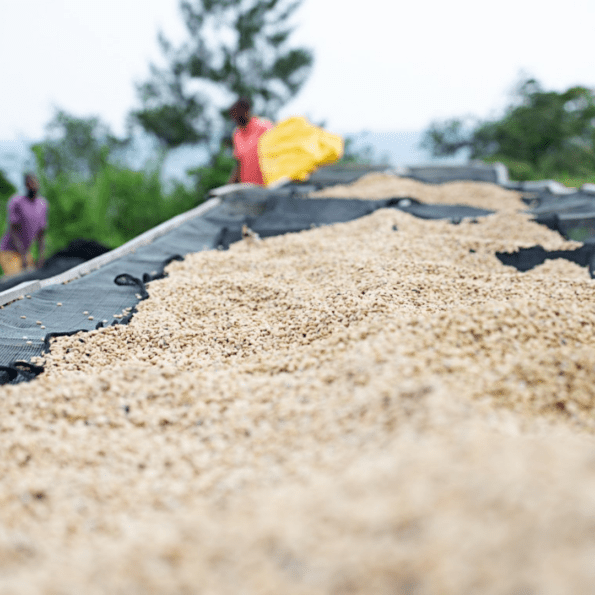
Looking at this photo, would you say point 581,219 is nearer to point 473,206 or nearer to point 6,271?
point 473,206

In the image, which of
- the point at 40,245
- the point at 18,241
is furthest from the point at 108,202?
the point at 18,241

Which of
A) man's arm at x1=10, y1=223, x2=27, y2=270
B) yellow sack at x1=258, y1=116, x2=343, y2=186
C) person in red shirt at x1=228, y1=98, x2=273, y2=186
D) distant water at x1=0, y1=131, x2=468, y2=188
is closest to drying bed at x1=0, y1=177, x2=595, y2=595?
yellow sack at x1=258, y1=116, x2=343, y2=186

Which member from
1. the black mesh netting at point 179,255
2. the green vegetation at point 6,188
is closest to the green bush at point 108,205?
the green vegetation at point 6,188

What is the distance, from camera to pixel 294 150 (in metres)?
5.01

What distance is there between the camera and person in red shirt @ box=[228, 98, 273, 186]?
532 centimetres

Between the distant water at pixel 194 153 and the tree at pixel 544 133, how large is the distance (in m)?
1.01

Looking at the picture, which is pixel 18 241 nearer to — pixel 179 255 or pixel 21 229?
pixel 21 229

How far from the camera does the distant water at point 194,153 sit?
7.86 metres

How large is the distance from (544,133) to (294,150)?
753 centimetres

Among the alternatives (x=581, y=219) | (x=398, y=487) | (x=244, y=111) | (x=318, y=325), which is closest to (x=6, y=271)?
(x=244, y=111)

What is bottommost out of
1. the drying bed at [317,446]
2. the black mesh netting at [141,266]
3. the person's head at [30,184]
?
the drying bed at [317,446]

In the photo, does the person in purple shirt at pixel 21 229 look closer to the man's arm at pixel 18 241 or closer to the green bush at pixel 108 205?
the man's arm at pixel 18 241

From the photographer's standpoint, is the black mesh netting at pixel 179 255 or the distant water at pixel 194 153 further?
the distant water at pixel 194 153

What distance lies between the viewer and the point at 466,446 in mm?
910
